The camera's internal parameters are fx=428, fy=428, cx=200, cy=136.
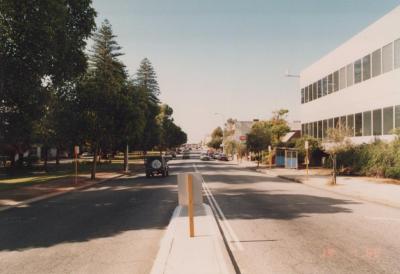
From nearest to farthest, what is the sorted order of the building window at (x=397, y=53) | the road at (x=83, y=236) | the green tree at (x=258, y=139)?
1. the road at (x=83, y=236)
2. the building window at (x=397, y=53)
3. the green tree at (x=258, y=139)

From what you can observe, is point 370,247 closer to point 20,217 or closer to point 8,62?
point 20,217

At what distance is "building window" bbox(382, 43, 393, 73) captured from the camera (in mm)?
28625

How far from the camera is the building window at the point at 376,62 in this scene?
99.9ft

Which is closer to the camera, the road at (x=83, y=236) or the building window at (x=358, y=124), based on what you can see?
the road at (x=83, y=236)

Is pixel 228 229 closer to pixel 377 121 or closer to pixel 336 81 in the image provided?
pixel 377 121

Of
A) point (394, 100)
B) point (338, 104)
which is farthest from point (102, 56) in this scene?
point (394, 100)

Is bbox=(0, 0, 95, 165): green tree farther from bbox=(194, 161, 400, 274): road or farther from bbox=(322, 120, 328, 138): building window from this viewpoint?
bbox=(322, 120, 328, 138): building window

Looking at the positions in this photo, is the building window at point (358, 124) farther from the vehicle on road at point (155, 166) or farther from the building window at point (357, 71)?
the vehicle on road at point (155, 166)

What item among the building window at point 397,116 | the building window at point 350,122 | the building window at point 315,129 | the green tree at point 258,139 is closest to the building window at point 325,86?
the building window at point 315,129

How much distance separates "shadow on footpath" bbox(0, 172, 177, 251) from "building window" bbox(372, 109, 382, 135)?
60.7 ft

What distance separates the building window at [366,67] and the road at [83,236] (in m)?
21.8

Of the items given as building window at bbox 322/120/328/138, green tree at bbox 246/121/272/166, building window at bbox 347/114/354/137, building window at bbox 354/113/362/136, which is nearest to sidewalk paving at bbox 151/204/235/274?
building window at bbox 354/113/362/136

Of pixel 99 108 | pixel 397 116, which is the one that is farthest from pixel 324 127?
pixel 99 108

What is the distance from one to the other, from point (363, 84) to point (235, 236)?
→ 2722cm
